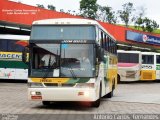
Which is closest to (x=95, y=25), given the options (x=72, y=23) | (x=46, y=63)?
(x=72, y=23)

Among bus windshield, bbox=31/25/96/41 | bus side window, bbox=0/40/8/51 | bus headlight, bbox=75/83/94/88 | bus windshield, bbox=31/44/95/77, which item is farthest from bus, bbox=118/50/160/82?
bus headlight, bbox=75/83/94/88

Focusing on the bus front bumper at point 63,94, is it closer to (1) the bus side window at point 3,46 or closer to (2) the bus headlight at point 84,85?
(2) the bus headlight at point 84,85

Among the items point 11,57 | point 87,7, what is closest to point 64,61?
point 11,57

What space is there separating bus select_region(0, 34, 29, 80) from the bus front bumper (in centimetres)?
1717

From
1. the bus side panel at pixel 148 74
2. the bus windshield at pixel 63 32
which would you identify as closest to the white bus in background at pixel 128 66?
the bus side panel at pixel 148 74

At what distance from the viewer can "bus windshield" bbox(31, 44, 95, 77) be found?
15.5m

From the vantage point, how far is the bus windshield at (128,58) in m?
38.3

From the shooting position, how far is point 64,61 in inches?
615

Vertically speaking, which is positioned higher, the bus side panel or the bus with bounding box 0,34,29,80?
the bus with bounding box 0,34,29,80

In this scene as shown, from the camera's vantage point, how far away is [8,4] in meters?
32.8

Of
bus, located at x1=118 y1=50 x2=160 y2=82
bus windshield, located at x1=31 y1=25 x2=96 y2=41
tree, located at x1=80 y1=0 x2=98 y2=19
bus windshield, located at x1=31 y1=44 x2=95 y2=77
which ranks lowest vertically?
bus, located at x1=118 y1=50 x2=160 y2=82

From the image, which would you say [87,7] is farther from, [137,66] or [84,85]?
[84,85]

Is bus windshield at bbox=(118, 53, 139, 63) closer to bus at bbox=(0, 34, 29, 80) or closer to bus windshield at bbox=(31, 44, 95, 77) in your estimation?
bus at bbox=(0, 34, 29, 80)

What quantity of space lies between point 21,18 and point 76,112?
19.9 m
